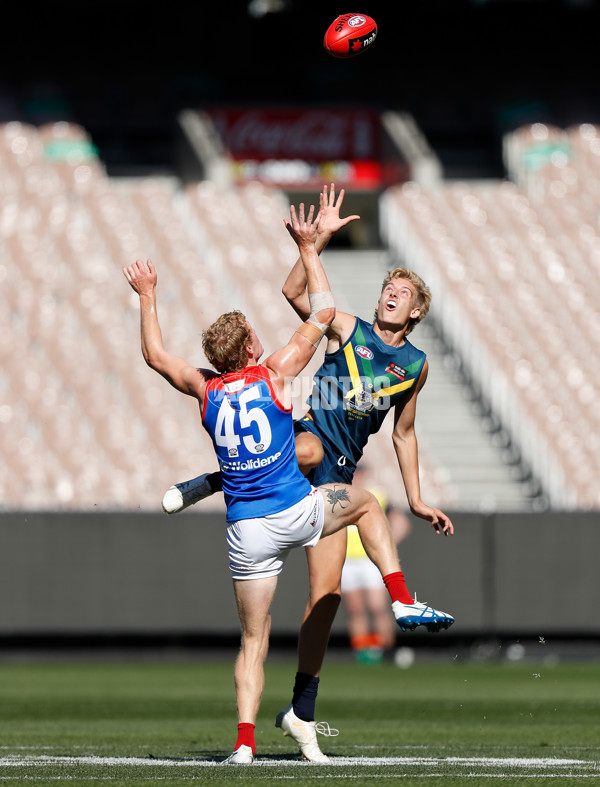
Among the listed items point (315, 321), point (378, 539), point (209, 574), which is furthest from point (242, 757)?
point (209, 574)

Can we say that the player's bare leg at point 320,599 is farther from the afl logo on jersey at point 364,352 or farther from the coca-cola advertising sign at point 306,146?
the coca-cola advertising sign at point 306,146

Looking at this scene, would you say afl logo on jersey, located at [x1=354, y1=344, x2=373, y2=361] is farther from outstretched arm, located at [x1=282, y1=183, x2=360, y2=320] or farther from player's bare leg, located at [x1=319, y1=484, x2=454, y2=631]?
player's bare leg, located at [x1=319, y1=484, x2=454, y2=631]

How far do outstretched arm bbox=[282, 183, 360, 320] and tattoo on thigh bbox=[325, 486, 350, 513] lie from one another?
95cm

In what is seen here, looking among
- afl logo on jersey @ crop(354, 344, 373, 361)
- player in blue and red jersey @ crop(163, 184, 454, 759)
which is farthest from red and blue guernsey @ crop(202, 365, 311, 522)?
afl logo on jersey @ crop(354, 344, 373, 361)

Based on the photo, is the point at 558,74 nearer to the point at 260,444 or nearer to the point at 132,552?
the point at 132,552

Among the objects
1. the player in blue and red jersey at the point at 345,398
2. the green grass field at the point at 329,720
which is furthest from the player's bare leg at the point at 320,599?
the green grass field at the point at 329,720

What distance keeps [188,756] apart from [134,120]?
65.3 ft

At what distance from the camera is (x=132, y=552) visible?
17.3m

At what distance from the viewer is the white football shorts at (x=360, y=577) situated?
1712 cm

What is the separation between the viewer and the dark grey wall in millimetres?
17109

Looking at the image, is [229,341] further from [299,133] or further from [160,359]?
[299,133]

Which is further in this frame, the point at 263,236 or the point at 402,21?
the point at 402,21

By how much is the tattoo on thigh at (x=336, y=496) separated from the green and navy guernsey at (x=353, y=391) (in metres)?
0.52

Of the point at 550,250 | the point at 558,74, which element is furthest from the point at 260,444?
the point at 558,74
